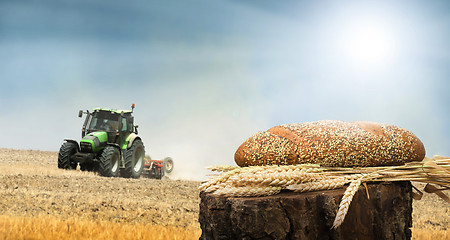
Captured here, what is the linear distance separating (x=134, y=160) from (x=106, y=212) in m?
7.44

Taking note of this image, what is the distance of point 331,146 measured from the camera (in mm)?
3094

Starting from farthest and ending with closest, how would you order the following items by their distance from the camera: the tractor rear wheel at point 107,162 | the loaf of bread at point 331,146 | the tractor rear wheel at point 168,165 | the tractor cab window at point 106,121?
the tractor rear wheel at point 168,165
the tractor cab window at point 106,121
the tractor rear wheel at point 107,162
the loaf of bread at point 331,146

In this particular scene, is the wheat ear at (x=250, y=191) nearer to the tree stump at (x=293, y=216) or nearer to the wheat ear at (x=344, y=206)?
the tree stump at (x=293, y=216)

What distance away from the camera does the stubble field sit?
159 inches

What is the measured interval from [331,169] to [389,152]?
1.95 feet

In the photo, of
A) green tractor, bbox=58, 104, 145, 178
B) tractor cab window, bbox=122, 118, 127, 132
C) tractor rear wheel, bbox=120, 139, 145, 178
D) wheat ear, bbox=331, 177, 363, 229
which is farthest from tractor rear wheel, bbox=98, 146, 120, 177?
wheat ear, bbox=331, 177, 363, 229

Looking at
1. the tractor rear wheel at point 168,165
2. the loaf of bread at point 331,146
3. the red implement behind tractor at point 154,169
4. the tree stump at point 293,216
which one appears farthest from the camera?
the tractor rear wheel at point 168,165

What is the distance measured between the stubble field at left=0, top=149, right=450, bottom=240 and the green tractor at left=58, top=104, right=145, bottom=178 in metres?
3.15

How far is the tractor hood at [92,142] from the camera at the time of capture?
36.2 feet

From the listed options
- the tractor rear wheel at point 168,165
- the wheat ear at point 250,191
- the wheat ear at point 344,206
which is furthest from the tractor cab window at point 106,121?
the wheat ear at point 344,206

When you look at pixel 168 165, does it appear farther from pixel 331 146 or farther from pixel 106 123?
pixel 331 146

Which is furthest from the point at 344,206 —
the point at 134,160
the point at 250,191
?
the point at 134,160

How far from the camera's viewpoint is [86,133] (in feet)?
38.9

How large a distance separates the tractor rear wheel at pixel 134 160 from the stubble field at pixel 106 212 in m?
3.89
